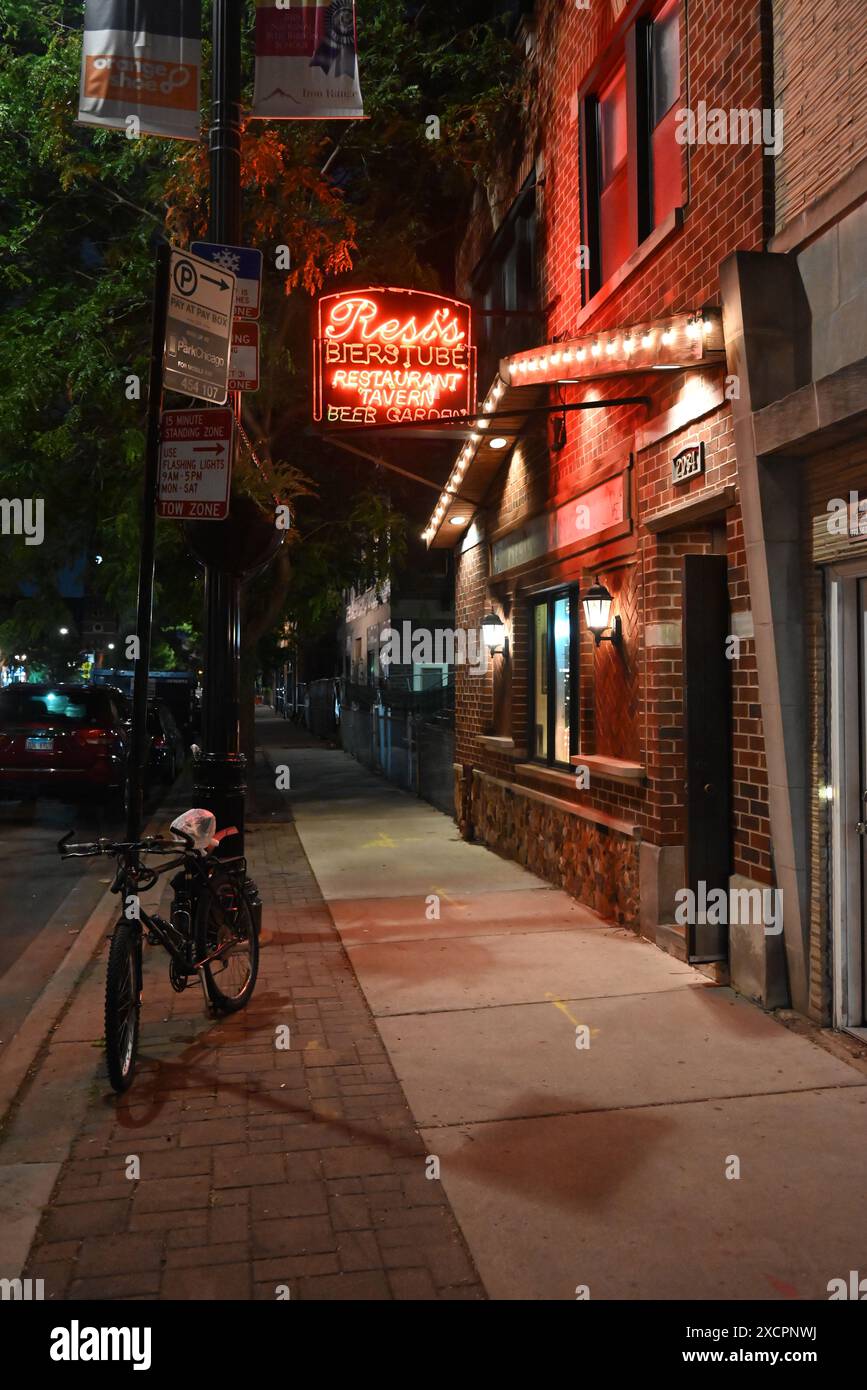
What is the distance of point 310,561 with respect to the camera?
51.9 feet

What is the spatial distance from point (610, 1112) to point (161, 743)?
1498 cm

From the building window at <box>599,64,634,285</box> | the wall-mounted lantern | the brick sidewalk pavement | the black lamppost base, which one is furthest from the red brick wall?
the black lamppost base

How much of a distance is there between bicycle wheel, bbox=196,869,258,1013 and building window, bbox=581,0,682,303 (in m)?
5.36

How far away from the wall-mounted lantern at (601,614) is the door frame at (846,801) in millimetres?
3039

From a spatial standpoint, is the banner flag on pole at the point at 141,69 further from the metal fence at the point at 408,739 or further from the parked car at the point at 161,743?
the parked car at the point at 161,743

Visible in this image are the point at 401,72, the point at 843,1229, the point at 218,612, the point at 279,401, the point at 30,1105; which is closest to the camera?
the point at 843,1229

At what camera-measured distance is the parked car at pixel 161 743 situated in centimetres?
1809

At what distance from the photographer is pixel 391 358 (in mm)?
9992

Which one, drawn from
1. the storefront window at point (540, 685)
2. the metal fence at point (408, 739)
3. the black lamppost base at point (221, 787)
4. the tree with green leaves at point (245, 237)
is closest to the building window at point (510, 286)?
the tree with green leaves at point (245, 237)

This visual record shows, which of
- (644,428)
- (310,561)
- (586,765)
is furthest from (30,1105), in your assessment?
(310,561)

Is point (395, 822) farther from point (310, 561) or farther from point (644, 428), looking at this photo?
point (644, 428)

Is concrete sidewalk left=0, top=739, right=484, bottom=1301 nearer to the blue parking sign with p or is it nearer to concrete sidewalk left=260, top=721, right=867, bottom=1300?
concrete sidewalk left=260, top=721, right=867, bottom=1300

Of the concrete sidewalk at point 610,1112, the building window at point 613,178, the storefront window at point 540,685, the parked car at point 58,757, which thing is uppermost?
the building window at point 613,178

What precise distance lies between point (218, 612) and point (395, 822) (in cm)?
792
